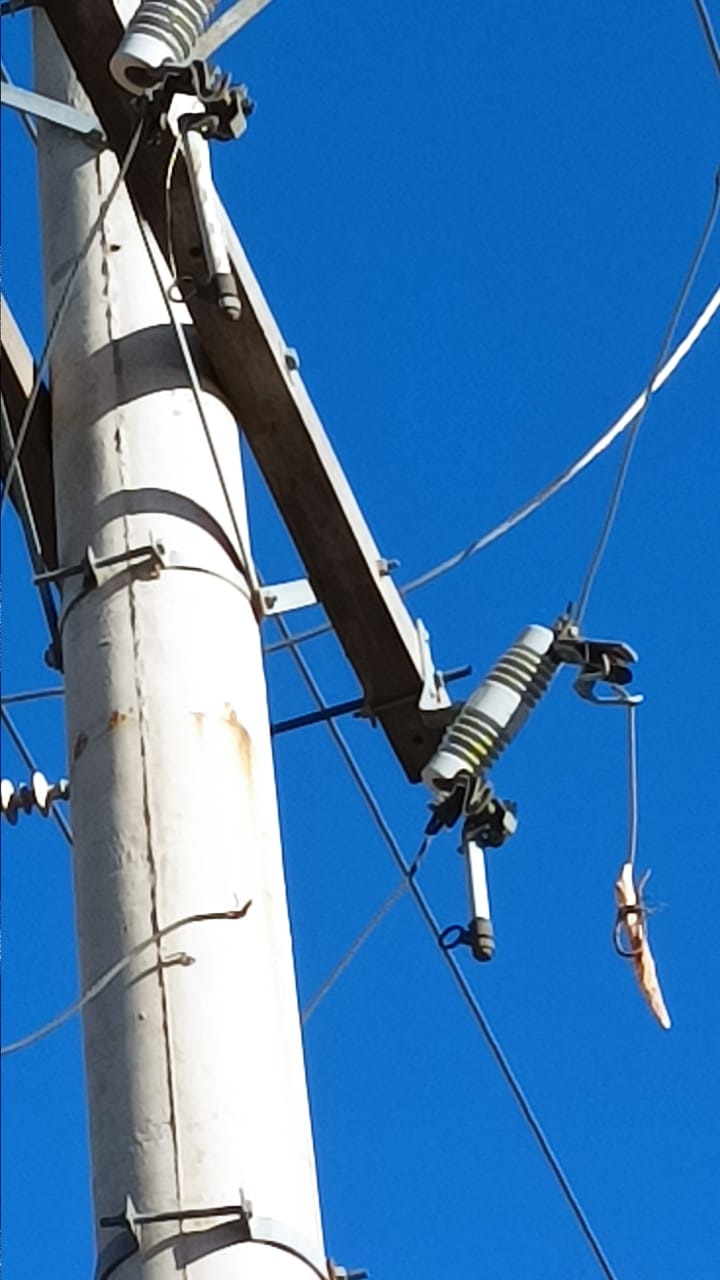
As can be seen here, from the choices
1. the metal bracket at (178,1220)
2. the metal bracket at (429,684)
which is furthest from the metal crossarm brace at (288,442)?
the metal bracket at (178,1220)

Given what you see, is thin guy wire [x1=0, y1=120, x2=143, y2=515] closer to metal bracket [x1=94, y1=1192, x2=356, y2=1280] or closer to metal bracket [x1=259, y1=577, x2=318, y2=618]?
metal bracket [x1=259, y1=577, x2=318, y2=618]

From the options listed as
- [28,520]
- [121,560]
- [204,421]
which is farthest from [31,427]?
[121,560]

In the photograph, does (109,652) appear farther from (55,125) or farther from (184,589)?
(55,125)

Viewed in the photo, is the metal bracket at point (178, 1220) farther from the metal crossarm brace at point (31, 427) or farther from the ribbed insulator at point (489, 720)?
the metal crossarm brace at point (31, 427)

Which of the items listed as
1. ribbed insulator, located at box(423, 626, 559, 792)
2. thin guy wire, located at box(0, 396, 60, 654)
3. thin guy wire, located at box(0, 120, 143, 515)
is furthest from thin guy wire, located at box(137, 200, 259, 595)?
ribbed insulator, located at box(423, 626, 559, 792)

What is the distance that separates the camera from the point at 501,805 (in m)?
5.33

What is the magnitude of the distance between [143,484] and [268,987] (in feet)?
3.20

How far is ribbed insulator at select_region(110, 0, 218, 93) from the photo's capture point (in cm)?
513

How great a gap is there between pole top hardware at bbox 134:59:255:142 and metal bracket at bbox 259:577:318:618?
814 mm

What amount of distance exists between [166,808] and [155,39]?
4.58 feet

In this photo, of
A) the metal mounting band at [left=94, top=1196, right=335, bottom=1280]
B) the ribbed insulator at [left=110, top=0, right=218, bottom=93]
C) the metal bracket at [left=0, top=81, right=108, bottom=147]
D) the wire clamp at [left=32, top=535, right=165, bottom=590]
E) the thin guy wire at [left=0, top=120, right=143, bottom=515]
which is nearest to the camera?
the metal mounting band at [left=94, top=1196, right=335, bottom=1280]

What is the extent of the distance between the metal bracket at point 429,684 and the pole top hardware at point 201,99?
1040 mm

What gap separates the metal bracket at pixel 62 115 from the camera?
557cm

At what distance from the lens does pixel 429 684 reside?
560 cm
